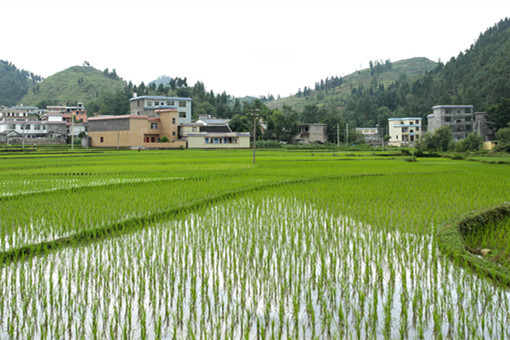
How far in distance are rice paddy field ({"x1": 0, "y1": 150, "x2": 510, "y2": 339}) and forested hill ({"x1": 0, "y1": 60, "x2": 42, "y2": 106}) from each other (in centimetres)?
11586

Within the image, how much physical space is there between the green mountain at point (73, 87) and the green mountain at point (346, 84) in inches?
2088

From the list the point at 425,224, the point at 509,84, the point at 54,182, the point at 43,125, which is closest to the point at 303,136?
the point at 509,84

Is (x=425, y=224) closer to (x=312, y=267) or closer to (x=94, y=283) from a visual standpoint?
(x=312, y=267)

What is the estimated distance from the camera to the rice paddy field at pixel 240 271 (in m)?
3.28

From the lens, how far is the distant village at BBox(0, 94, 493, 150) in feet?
161

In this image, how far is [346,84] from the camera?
487 ft

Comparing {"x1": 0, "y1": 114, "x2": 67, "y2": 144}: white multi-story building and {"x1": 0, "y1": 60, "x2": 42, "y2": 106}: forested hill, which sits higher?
{"x1": 0, "y1": 60, "x2": 42, "y2": 106}: forested hill

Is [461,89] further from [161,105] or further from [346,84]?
[346,84]

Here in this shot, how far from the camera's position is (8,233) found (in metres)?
6.29

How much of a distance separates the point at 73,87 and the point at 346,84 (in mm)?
89354

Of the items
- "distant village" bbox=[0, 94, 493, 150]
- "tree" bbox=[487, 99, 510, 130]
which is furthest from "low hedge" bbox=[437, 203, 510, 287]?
"tree" bbox=[487, 99, 510, 130]

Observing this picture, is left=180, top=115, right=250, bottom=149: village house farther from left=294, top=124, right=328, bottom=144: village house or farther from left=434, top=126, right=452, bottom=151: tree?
left=434, top=126, right=452, bottom=151: tree

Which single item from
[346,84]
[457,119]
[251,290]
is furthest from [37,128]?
[346,84]

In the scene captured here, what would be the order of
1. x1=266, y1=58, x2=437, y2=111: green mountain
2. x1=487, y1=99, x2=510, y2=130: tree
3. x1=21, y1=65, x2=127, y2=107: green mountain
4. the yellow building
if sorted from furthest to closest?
1. x1=266, y1=58, x2=437, y2=111: green mountain
2. x1=21, y1=65, x2=127, y2=107: green mountain
3. the yellow building
4. x1=487, y1=99, x2=510, y2=130: tree
